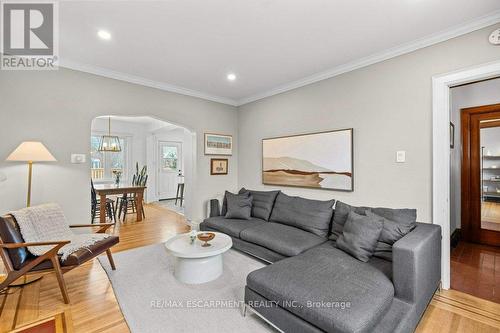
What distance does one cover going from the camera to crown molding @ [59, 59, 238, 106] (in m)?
3.19

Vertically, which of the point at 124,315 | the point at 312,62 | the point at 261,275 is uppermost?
the point at 312,62

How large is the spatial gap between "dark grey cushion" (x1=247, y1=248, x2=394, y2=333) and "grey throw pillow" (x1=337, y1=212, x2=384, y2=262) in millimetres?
108

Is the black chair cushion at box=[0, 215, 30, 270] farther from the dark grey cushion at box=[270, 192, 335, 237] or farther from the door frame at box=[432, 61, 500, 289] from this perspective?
the door frame at box=[432, 61, 500, 289]

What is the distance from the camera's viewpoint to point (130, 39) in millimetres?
2576

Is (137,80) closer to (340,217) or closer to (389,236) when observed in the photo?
(340,217)

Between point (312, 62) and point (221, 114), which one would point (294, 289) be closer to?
point (312, 62)

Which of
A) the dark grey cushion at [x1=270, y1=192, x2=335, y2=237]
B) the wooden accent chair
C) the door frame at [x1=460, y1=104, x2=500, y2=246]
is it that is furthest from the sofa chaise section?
the door frame at [x1=460, y1=104, x2=500, y2=246]

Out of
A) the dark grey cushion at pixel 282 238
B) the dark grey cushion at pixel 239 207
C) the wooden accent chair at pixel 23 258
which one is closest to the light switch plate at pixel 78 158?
the wooden accent chair at pixel 23 258

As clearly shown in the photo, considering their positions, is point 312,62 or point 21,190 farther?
point 312,62

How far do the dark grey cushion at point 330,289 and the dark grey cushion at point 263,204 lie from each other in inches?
60.4

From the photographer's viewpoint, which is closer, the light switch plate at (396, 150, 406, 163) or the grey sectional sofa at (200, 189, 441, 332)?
the grey sectional sofa at (200, 189, 441, 332)

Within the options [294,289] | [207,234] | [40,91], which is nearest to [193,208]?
[207,234]

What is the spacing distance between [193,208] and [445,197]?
3830 mm

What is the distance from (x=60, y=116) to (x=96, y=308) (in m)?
2.52
